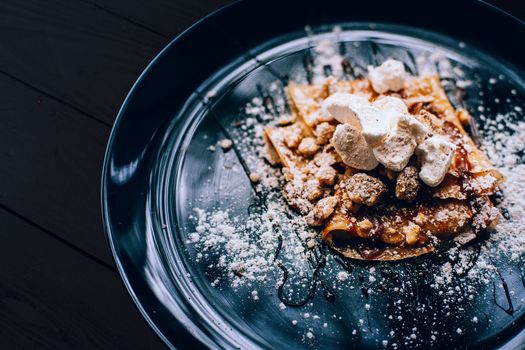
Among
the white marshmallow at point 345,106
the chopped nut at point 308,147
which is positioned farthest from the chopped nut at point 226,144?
the white marshmallow at point 345,106

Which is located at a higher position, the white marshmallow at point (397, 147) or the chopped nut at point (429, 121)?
the chopped nut at point (429, 121)

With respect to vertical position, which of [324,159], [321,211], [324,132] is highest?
[324,132]

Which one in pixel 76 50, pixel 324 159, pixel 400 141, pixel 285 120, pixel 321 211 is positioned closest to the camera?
pixel 400 141

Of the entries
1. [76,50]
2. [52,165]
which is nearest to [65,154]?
[52,165]

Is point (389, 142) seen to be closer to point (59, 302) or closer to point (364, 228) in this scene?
point (364, 228)

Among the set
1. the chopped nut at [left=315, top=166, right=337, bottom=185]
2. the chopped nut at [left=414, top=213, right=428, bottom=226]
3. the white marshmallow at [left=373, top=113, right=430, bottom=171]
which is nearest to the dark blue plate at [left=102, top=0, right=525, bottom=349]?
the chopped nut at [left=414, top=213, right=428, bottom=226]

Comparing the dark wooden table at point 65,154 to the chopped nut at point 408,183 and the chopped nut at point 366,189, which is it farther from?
the chopped nut at point 408,183

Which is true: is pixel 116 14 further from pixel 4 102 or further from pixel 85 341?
pixel 85 341
